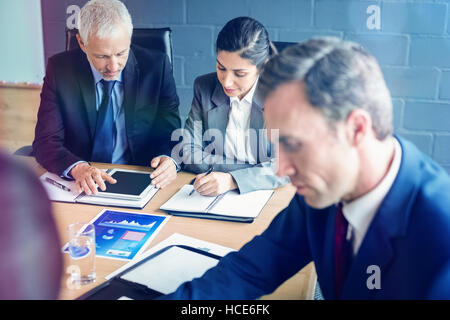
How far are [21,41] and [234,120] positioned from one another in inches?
62.9

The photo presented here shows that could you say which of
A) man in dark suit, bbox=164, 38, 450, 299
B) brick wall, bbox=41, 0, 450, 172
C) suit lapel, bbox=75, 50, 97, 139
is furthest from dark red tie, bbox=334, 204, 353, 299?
brick wall, bbox=41, 0, 450, 172

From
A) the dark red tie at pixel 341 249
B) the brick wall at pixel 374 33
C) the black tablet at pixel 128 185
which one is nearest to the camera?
the dark red tie at pixel 341 249

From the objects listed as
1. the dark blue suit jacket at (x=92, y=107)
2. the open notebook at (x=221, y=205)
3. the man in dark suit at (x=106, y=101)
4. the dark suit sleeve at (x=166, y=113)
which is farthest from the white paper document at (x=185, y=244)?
the dark suit sleeve at (x=166, y=113)

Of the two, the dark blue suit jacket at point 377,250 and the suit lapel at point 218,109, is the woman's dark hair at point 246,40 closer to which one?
the suit lapel at point 218,109

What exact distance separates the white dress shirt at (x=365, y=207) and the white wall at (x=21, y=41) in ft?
8.02

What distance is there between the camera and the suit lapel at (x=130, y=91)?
6.66ft

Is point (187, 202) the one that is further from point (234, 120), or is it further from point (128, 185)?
point (234, 120)

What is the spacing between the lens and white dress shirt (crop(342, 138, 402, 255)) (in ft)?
2.78

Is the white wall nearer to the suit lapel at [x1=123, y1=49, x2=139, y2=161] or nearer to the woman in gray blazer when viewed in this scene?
the suit lapel at [x1=123, y1=49, x2=139, y2=161]

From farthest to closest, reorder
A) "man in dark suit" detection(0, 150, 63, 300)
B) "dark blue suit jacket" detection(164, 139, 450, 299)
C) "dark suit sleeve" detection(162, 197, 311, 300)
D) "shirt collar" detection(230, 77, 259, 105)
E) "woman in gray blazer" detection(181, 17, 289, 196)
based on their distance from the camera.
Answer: "shirt collar" detection(230, 77, 259, 105) → "woman in gray blazer" detection(181, 17, 289, 196) → "dark suit sleeve" detection(162, 197, 311, 300) → "dark blue suit jacket" detection(164, 139, 450, 299) → "man in dark suit" detection(0, 150, 63, 300)

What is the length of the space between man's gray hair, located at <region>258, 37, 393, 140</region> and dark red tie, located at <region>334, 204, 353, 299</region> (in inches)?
7.6
